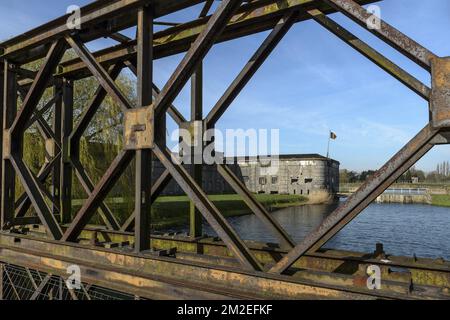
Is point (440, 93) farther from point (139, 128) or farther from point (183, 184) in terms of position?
point (139, 128)

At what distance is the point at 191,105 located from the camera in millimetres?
5938

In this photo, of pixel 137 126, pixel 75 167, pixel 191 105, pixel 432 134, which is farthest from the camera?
pixel 75 167

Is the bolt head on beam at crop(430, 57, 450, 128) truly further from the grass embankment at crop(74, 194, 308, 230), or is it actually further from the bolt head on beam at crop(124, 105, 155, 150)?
the grass embankment at crop(74, 194, 308, 230)

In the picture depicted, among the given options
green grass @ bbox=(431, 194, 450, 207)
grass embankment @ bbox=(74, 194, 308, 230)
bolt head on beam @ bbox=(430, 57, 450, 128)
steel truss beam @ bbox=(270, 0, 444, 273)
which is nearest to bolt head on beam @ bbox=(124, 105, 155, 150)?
steel truss beam @ bbox=(270, 0, 444, 273)

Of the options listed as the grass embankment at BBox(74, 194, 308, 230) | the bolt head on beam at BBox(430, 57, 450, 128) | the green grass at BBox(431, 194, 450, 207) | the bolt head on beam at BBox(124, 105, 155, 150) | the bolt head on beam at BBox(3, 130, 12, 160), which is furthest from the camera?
the green grass at BBox(431, 194, 450, 207)

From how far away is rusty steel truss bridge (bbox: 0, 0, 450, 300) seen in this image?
2.77 meters

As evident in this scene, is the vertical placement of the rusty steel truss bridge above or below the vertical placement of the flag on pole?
below

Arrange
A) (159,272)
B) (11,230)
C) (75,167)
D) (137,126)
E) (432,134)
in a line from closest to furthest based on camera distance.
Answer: (432,134) → (159,272) → (137,126) → (11,230) → (75,167)

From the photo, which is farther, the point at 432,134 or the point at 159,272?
the point at 159,272

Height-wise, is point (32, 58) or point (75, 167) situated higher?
point (32, 58)

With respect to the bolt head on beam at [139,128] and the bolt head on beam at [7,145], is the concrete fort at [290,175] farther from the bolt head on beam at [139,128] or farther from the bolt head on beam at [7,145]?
the bolt head on beam at [139,128]
